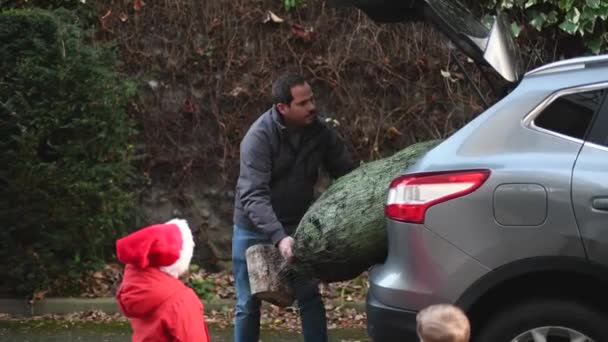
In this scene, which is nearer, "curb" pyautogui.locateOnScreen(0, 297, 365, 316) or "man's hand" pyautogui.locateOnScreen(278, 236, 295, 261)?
"man's hand" pyautogui.locateOnScreen(278, 236, 295, 261)

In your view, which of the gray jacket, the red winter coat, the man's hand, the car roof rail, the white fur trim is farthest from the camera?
the gray jacket

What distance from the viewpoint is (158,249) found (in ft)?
16.1

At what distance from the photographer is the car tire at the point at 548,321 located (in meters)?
5.15

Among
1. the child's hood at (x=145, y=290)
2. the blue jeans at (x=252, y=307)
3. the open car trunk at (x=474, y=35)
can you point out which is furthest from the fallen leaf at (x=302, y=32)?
the child's hood at (x=145, y=290)

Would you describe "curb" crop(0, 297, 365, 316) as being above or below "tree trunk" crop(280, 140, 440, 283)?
below

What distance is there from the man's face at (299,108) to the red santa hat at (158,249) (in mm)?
1689

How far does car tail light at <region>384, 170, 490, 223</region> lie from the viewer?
5309mm

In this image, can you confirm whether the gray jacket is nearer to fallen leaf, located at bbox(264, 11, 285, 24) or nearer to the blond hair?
the blond hair

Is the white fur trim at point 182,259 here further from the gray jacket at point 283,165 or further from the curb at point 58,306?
the curb at point 58,306

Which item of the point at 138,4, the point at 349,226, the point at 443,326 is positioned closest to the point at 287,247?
the point at 349,226

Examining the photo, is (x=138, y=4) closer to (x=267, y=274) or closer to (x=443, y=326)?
(x=267, y=274)

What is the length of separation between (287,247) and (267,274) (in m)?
0.22

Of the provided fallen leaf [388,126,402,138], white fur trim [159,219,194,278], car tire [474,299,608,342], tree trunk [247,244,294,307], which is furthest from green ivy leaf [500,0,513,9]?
white fur trim [159,219,194,278]

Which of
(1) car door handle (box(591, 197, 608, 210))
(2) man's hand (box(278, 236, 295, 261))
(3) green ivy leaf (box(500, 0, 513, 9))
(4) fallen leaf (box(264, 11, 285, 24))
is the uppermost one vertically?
(3) green ivy leaf (box(500, 0, 513, 9))
